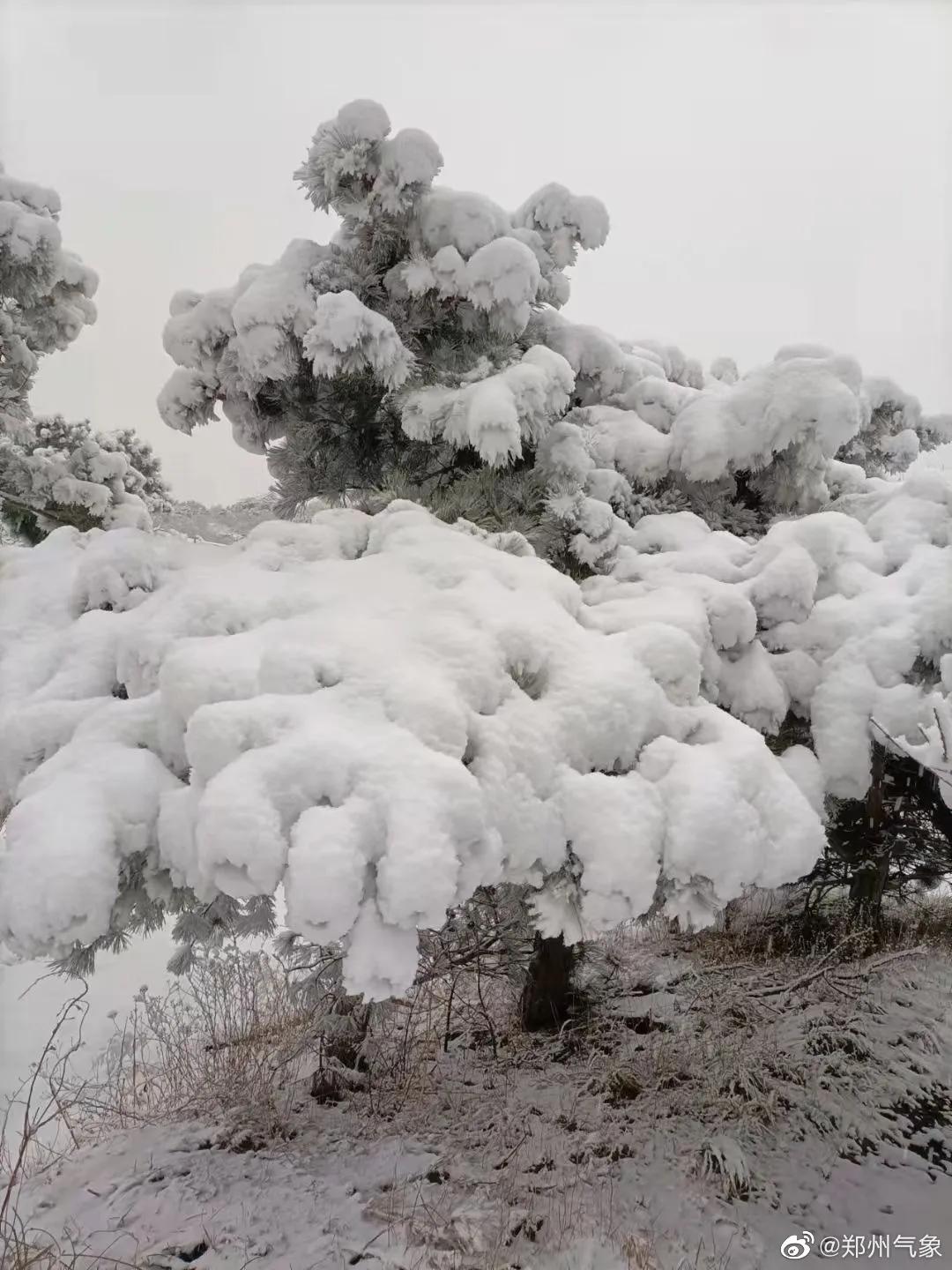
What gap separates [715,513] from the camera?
417cm

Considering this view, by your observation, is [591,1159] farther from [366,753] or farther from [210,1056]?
[366,753]

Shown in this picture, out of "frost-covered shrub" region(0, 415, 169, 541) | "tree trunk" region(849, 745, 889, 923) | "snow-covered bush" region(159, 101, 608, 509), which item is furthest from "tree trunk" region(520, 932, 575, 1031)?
"frost-covered shrub" region(0, 415, 169, 541)

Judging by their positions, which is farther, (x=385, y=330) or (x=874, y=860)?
(x=874, y=860)

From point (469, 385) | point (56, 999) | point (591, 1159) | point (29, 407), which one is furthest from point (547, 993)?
point (29, 407)

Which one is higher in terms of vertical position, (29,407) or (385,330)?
(29,407)

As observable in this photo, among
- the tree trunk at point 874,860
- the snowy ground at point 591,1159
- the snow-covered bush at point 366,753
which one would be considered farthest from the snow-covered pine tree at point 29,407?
the tree trunk at point 874,860

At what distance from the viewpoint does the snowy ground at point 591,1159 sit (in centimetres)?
274

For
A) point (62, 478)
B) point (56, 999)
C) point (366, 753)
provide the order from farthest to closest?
point (62, 478) → point (56, 999) → point (366, 753)

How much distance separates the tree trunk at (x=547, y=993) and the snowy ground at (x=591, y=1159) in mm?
173

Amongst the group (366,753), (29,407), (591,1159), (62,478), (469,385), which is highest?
(29,407)

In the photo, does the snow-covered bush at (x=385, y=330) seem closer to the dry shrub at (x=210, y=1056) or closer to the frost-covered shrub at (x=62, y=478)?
the frost-covered shrub at (x=62, y=478)

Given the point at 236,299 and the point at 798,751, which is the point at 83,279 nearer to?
the point at 236,299

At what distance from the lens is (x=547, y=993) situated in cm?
409

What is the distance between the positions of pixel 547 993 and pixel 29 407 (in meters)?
5.94
